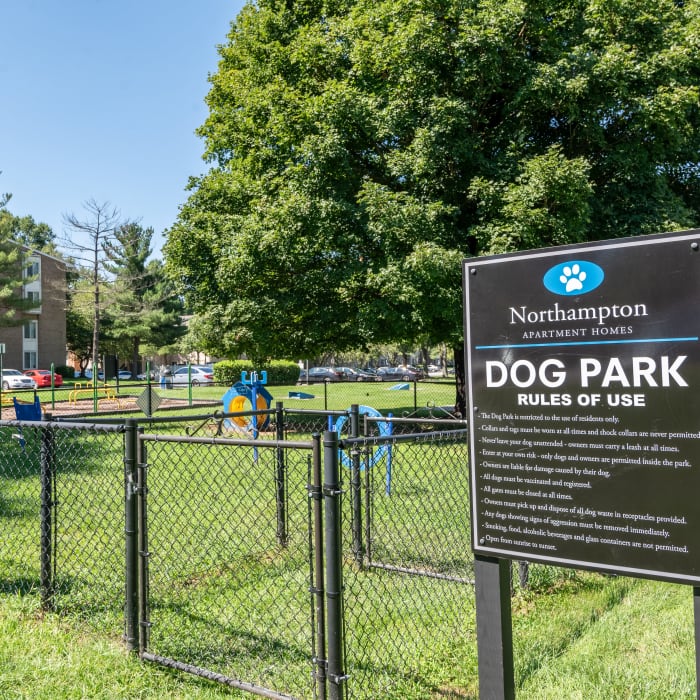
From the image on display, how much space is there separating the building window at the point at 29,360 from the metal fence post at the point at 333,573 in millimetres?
50896

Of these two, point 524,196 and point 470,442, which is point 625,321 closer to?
point 470,442

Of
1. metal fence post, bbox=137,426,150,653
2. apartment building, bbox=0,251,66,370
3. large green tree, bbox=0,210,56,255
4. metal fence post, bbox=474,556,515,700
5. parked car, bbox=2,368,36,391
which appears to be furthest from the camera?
large green tree, bbox=0,210,56,255

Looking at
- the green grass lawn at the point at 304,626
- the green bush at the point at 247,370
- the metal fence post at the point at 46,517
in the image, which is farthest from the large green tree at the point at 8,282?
the metal fence post at the point at 46,517

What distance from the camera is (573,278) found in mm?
2352

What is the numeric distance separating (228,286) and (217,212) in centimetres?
296

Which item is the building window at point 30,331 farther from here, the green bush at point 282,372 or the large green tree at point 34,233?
the green bush at point 282,372

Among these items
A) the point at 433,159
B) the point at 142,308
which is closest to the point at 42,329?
the point at 142,308

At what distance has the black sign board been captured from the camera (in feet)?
6.88

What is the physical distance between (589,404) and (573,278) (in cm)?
46

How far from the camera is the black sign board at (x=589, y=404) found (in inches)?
82.5

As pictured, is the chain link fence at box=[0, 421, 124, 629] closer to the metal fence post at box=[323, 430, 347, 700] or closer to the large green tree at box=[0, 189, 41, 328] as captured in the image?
the metal fence post at box=[323, 430, 347, 700]

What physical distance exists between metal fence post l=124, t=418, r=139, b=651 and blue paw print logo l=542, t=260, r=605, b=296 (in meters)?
2.55

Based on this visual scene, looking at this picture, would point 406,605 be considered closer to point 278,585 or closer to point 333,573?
point 278,585

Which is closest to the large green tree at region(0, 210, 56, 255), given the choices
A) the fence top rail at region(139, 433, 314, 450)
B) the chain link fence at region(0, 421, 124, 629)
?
the chain link fence at region(0, 421, 124, 629)
